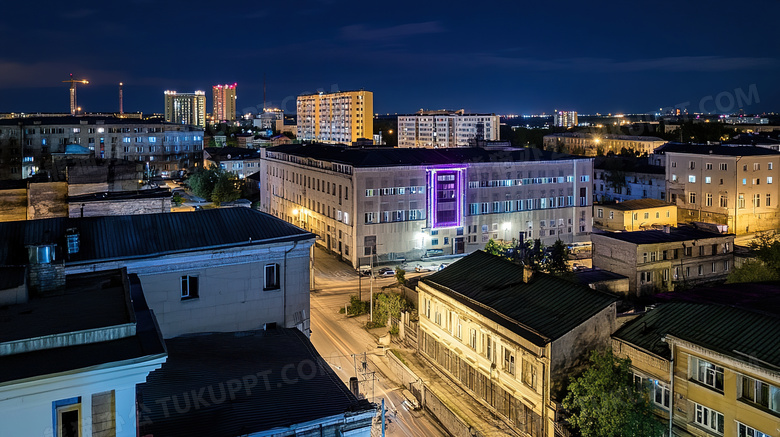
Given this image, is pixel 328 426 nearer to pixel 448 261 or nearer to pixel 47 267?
pixel 47 267

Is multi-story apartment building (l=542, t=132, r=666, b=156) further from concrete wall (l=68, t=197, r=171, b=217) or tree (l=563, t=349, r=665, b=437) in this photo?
concrete wall (l=68, t=197, r=171, b=217)

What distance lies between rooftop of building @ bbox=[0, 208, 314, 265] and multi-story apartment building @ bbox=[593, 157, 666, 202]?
210ft

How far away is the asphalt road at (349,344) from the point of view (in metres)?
24.9

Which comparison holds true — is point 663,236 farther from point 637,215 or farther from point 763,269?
point 637,215

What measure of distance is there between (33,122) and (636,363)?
90.2 m

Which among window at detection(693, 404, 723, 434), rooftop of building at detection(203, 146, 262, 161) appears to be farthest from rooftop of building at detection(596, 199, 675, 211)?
rooftop of building at detection(203, 146, 262, 161)

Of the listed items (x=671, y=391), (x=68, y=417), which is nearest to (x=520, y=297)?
(x=671, y=391)

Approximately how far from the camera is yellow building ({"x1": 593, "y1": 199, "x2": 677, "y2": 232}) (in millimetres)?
58000

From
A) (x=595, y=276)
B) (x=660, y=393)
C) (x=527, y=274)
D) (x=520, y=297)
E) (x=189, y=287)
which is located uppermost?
(x=189, y=287)

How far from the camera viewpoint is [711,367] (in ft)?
59.8

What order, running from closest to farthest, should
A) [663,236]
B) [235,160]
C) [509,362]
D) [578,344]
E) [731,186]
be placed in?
[578,344] < [509,362] < [663,236] < [731,186] < [235,160]

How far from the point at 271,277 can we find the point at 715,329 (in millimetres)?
14539

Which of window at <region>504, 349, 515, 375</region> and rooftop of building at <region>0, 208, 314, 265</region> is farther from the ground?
rooftop of building at <region>0, 208, 314, 265</region>

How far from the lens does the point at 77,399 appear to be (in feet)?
31.6
